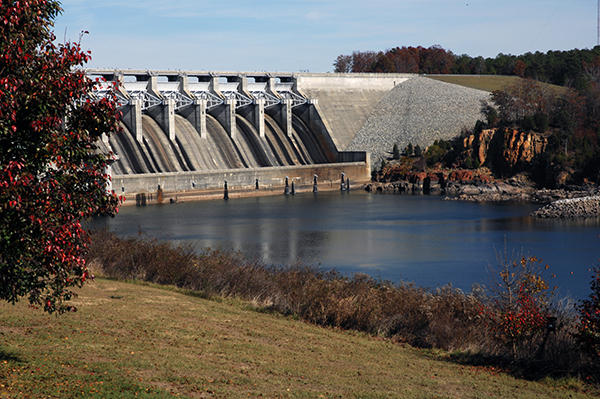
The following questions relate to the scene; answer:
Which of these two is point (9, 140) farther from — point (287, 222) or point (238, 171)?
Answer: point (238, 171)

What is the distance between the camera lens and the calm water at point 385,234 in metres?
35.2

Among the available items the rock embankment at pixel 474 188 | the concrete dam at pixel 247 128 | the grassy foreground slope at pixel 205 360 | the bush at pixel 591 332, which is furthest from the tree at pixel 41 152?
→ the rock embankment at pixel 474 188

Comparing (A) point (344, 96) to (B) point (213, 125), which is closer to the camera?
(B) point (213, 125)

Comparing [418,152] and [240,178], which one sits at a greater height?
[418,152]

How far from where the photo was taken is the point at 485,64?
12119cm

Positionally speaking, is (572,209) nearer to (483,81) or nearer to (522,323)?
(522,323)

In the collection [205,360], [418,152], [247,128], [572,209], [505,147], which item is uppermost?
[247,128]

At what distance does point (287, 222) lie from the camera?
50.8 metres

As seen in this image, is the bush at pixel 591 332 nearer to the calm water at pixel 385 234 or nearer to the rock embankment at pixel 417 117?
the calm water at pixel 385 234

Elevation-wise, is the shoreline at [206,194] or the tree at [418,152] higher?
the tree at [418,152]

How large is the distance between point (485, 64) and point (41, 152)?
117m

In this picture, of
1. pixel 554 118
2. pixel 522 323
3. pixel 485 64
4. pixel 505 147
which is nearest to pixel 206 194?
pixel 505 147

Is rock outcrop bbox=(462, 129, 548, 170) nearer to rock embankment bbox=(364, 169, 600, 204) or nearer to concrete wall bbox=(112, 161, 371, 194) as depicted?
rock embankment bbox=(364, 169, 600, 204)

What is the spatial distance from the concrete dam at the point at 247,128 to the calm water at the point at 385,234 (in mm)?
4045
